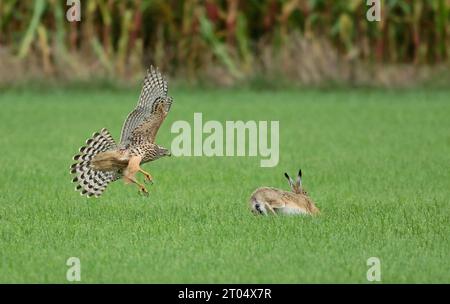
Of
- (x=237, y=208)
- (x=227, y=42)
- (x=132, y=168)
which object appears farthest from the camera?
(x=227, y=42)

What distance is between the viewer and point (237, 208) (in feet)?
27.7

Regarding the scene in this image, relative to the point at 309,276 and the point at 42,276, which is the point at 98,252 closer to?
the point at 42,276

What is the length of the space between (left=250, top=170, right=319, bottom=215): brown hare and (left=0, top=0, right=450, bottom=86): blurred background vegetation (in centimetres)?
981

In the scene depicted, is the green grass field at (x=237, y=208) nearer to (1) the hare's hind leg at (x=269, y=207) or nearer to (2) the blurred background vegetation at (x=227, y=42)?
(1) the hare's hind leg at (x=269, y=207)

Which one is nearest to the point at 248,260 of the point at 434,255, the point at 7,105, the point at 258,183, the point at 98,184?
the point at 434,255

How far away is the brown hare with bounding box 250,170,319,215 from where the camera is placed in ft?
25.6

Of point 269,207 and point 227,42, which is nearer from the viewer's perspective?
point 269,207

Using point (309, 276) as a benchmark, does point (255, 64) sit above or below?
above

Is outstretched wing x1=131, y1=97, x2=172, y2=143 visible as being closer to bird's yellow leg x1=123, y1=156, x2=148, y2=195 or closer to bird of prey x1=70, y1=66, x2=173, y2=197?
bird of prey x1=70, y1=66, x2=173, y2=197

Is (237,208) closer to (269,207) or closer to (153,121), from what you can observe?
(269,207)

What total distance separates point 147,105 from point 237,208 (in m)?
0.99

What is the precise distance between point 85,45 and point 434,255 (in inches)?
463

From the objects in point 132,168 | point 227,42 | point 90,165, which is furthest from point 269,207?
point 227,42

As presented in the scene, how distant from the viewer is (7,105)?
15.5 meters
